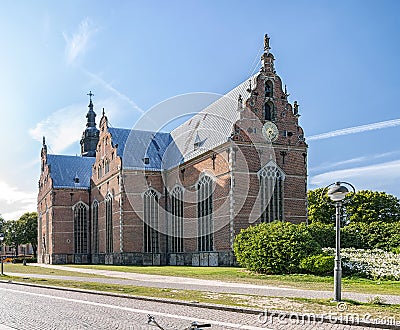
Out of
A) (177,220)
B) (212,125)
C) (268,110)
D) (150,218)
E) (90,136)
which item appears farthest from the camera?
(90,136)

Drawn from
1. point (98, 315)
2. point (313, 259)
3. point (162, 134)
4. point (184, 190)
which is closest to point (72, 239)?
point (162, 134)

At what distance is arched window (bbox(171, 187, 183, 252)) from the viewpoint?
151 ft

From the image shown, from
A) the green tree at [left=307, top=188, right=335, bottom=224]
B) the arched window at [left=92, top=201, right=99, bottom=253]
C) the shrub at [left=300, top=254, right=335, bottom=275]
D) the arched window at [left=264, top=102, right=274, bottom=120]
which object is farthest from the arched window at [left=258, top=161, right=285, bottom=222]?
the arched window at [left=92, top=201, right=99, bottom=253]

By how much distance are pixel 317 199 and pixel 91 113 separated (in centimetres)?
3604

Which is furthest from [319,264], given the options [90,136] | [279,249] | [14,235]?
[14,235]

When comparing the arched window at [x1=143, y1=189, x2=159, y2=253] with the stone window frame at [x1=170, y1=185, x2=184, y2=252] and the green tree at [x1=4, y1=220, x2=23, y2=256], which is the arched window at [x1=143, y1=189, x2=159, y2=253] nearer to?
the stone window frame at [x1=170, y1=185, x2=184, y2=252]

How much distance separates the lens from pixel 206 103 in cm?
4731

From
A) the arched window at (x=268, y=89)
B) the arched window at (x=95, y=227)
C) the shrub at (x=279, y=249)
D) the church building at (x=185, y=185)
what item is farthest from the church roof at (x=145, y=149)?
the shrub at (x=279, y=249)

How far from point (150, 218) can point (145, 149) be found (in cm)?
731

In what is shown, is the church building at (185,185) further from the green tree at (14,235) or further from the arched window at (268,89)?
the green tree at (14,235)

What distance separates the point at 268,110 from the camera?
128 ft

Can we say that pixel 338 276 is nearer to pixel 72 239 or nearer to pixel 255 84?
pixel 255 84

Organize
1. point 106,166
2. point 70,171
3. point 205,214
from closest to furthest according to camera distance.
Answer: point 205,214 < point 106,166 < point 70,171

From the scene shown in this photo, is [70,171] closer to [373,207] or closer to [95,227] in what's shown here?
[95,227]
